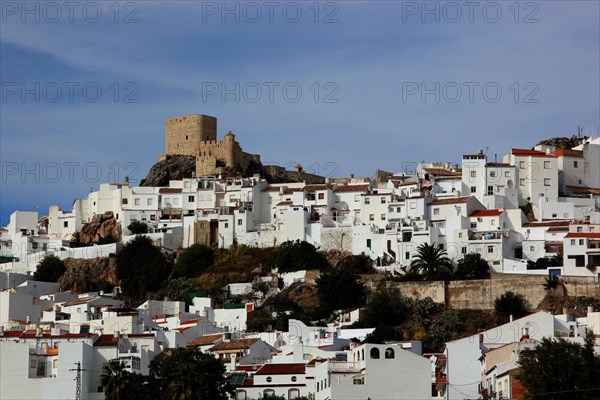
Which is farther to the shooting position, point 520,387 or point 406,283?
point 406,283

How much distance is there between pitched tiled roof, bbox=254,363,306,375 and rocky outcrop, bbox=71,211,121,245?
35018 mm

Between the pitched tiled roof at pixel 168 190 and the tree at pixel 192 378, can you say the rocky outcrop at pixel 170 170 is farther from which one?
the tree at pixel 192 378

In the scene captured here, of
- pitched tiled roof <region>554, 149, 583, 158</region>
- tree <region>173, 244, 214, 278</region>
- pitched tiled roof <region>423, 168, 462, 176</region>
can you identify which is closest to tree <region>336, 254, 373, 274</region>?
tree <region>173, 244, 214, 278</region>

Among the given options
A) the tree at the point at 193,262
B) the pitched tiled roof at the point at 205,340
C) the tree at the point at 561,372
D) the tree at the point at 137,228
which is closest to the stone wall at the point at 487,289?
the pitched tiled roof at the point at 205,340

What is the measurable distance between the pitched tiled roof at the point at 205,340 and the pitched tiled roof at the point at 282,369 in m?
9.28

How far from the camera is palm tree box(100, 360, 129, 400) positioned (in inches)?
2280

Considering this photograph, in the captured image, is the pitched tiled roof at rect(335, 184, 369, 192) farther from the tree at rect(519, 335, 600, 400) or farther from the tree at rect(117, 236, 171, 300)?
the tree at rect(519, 335, 600, 400)

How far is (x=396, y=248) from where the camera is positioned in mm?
84062

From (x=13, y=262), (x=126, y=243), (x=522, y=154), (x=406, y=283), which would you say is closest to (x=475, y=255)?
(x=406, y=283)

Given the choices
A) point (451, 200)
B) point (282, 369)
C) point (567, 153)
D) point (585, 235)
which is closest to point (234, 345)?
point (282, 369)

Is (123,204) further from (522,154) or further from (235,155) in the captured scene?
(522,154)

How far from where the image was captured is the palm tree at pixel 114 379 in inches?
2280

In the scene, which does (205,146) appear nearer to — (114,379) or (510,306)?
(510,306)

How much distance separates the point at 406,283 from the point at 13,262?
29221mm
